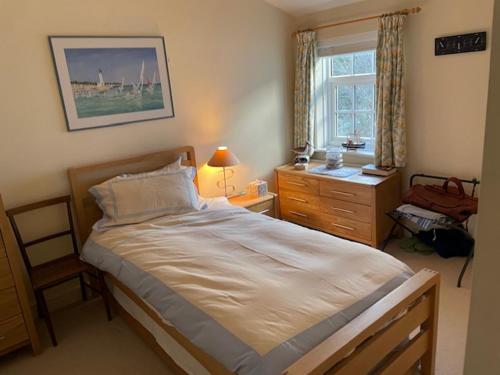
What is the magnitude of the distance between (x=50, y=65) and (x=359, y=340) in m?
2.51

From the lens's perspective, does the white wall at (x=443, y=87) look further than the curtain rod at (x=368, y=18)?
No

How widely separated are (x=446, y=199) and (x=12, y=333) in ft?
10.0

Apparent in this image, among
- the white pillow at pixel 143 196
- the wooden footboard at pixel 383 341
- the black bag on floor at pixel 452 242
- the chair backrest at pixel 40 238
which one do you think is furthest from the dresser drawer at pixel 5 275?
the black bag on floor at pixel 452 242

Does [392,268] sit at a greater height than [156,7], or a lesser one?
lesser

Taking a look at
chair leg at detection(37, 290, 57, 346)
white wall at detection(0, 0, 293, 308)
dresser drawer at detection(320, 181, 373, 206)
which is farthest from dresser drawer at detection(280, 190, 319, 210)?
chair leg at detection(37, 290, 57, 346)

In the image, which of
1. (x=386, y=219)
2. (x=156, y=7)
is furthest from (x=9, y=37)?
(x=386, y=219)

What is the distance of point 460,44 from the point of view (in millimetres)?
2832

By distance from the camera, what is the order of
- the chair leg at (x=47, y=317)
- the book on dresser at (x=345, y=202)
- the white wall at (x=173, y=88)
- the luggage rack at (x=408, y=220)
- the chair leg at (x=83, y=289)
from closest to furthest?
the chair leg at (x=47, y=317) → the white wall at (x=173, y=88) → the chair leg at (x=83, y=289) → the luggage rack at (x=408, y=220) → the book on dresser at (x=345, y=202)

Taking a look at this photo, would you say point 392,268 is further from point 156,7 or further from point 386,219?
point 156,7

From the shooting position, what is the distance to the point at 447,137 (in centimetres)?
309

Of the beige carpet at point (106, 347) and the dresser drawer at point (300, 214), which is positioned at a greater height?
the dresser drawer at point (300, 214)

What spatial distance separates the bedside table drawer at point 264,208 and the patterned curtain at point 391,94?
1.06 meters

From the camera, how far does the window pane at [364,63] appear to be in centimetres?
354

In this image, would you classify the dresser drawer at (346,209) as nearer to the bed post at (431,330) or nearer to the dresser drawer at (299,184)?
the dresser drawer at (299,184)
